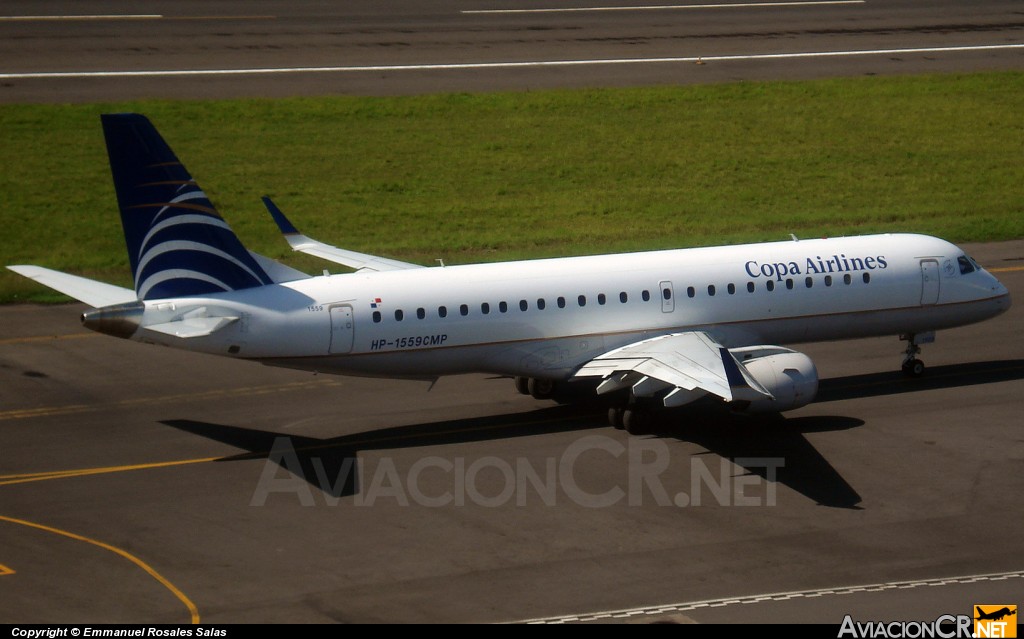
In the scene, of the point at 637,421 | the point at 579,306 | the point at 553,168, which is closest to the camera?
the point at 637,421

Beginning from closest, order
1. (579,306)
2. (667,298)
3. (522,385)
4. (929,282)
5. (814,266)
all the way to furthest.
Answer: (579,306), (667,298), (814,266), (522,385), (929,282)

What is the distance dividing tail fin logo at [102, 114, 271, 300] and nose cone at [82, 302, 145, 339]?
0.92 meters

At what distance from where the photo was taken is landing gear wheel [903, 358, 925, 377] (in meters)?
41.1

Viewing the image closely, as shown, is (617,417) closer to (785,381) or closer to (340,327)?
(785,381)

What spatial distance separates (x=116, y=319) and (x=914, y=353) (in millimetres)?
22829

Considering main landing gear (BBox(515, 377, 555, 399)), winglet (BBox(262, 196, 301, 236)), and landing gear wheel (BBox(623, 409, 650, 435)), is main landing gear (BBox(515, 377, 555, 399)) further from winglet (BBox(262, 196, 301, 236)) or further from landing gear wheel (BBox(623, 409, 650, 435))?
winglet (BBox(262, 196, 301, 236))

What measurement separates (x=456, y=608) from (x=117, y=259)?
3397 centimetres

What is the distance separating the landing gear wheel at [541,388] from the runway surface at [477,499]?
1.54 ft

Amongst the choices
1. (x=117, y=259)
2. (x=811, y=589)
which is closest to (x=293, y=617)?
(x=811, y=589)

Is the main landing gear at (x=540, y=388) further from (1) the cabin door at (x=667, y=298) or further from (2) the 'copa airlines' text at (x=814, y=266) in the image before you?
(2) the 'copa airlines' text at (x=814, y=266)

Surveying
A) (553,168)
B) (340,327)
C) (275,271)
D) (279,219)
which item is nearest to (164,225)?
(275,271)

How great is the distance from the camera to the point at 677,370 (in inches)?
1351

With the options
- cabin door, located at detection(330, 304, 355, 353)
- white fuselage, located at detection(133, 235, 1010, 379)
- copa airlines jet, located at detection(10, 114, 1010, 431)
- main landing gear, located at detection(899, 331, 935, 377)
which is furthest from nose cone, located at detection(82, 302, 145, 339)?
main landing gear, located at detection(899, 331, 935, 377)

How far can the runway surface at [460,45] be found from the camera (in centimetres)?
7306
